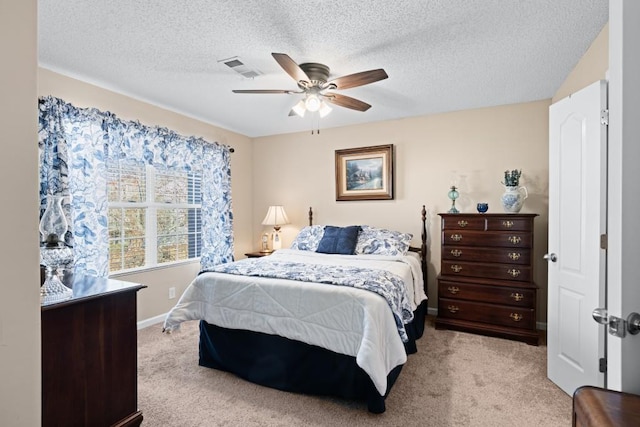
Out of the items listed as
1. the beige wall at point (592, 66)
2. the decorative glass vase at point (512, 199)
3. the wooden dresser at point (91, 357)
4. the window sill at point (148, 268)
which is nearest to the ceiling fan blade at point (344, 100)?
the beige wall at point (592, 66)

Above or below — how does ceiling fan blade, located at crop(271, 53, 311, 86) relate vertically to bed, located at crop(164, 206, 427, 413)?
above

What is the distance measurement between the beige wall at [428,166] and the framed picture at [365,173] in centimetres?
10

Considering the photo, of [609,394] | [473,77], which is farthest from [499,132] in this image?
[609,394]

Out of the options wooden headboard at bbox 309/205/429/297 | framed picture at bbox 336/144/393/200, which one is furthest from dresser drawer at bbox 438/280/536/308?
framed picture at bbox 336/144/393/200

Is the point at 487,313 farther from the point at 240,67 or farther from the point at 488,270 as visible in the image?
the point at 240,67

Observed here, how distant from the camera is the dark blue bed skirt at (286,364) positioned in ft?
6.61

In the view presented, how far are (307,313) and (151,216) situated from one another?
2.43 metres

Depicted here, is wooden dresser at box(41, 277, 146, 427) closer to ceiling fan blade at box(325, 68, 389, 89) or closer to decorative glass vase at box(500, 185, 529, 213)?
ceiling fan blade at box(325, 68, 389, 89)

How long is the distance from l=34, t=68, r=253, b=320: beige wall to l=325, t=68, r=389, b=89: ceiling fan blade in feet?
7.22

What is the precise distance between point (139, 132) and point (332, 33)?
7.71 ft

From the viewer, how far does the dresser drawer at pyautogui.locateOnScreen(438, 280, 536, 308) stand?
299 centimetres

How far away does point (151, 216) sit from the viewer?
11.7 feet

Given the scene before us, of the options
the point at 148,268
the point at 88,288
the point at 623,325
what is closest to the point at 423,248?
the point at 623,325

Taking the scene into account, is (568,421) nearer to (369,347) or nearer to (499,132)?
(369,347)
